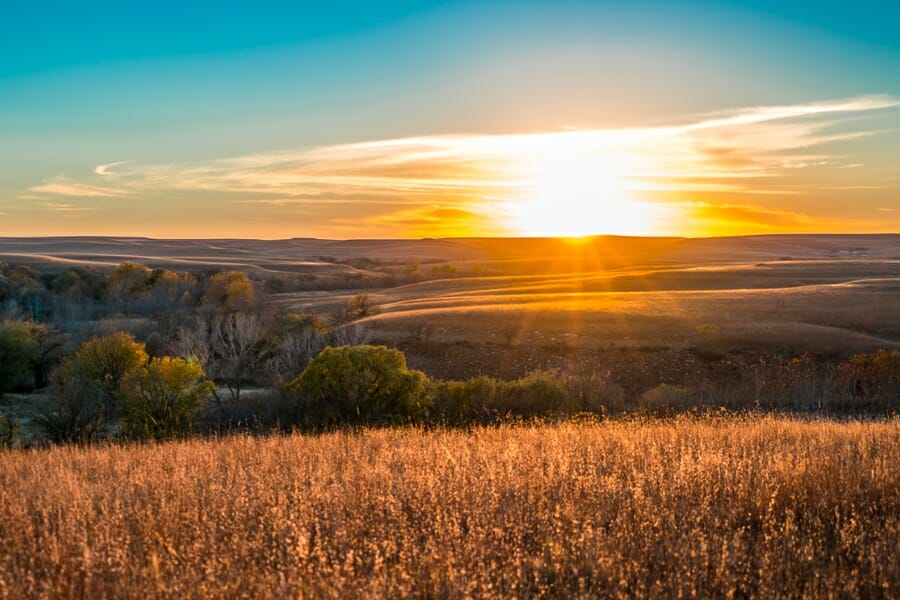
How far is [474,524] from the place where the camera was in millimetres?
5598

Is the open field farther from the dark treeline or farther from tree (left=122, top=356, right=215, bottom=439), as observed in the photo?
tree (left=122, top=356, right=215, bottom=439)

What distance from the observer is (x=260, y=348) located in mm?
40438

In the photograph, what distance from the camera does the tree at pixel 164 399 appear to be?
18.5m

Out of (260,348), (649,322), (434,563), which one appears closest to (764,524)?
(434,563)

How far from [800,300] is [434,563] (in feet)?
180

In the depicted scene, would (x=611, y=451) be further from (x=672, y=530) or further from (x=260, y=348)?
(x=260, y=348)

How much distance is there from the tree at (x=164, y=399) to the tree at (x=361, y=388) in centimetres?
328

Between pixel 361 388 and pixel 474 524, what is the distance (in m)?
13.8

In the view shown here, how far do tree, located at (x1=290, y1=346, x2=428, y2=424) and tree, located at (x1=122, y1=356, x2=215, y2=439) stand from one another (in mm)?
3278

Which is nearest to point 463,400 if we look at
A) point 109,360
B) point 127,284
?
point 109,360

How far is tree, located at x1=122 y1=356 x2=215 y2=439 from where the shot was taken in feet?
60.6

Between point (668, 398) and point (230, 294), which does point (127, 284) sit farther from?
point (668, 398)

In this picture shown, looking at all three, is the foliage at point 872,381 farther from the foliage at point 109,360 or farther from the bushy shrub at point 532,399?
the foliage at point 109,360

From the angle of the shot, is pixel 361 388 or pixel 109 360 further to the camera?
pixel 109 360
